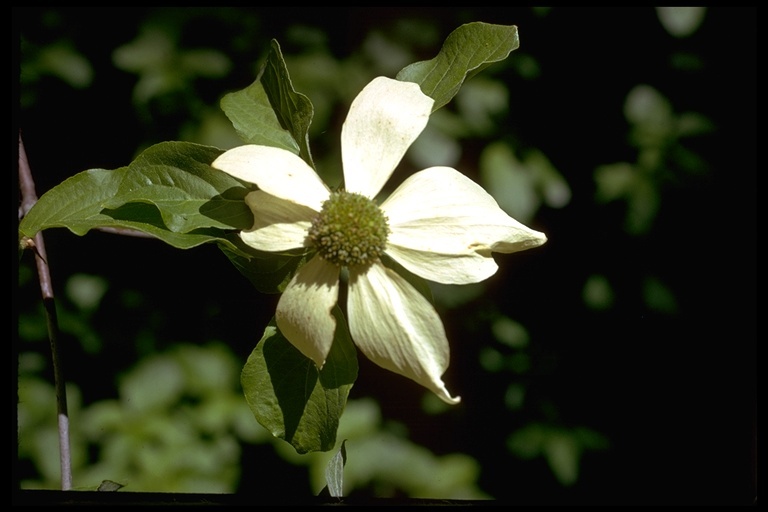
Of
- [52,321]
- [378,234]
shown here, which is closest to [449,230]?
[378,234]

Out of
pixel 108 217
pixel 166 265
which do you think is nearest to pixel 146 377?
pixel 166 265

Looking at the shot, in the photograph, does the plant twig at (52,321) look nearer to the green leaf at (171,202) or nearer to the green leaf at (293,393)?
the green leaf at (171,202)

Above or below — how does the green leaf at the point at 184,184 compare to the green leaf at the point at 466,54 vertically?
below

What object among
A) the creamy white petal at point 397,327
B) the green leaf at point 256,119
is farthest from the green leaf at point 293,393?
the green leaf at point 256,119

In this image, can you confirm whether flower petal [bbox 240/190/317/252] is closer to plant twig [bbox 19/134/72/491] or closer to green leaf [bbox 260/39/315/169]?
green leaf [bbox 260/39/315/169]

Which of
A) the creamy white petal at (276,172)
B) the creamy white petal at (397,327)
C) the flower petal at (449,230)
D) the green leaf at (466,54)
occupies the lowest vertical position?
the creamy white petal at (397,327)

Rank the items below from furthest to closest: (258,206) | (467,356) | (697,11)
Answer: (467,356)
(697,11)
(258,206)

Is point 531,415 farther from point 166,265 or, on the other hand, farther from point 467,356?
point 166,265
